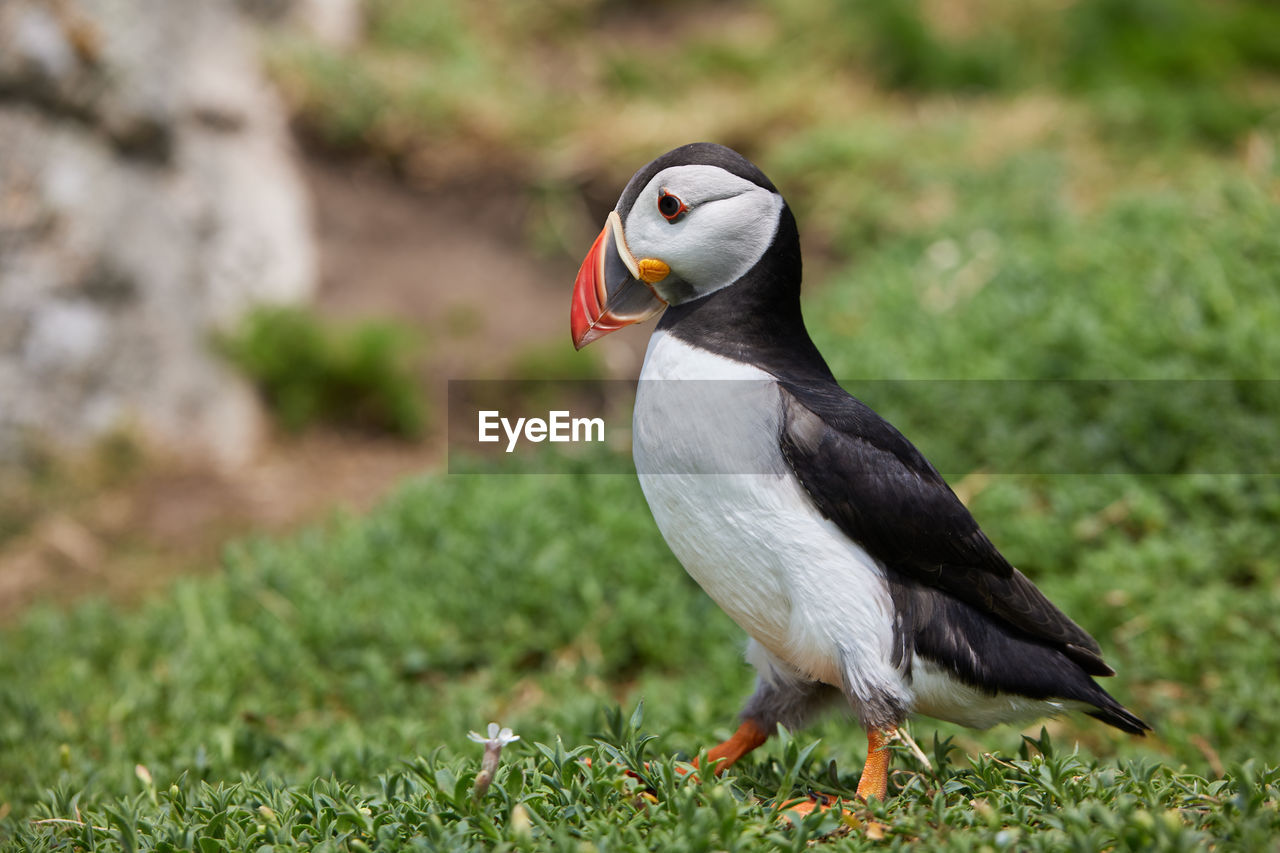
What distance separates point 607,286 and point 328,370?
4226 mm

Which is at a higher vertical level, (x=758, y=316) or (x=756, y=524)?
(x=758, y=316)

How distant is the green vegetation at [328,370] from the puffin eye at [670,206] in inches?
162

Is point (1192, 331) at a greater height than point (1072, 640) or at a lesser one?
greater

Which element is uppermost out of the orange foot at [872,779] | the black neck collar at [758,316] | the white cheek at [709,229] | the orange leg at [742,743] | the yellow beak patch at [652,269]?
the white cheek at [709,229]

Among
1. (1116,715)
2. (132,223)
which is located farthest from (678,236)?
(132,223)

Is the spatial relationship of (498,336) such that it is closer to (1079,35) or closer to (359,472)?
(359,472)

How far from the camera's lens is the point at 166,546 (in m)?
5.11

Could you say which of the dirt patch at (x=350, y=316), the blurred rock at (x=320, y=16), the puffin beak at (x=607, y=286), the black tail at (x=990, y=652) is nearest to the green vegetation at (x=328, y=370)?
the dirt patch at (x=350, y=316)

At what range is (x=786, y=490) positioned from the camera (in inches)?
82.6

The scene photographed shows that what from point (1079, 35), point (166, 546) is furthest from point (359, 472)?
point (1079, 35)

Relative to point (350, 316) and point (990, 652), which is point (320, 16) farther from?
point (990, 652)

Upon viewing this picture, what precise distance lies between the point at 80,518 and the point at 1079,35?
27.3 ft

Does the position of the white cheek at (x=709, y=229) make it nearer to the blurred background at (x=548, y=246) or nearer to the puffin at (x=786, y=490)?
the puffin at (x=786, y=490)

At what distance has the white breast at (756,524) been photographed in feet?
6.78
